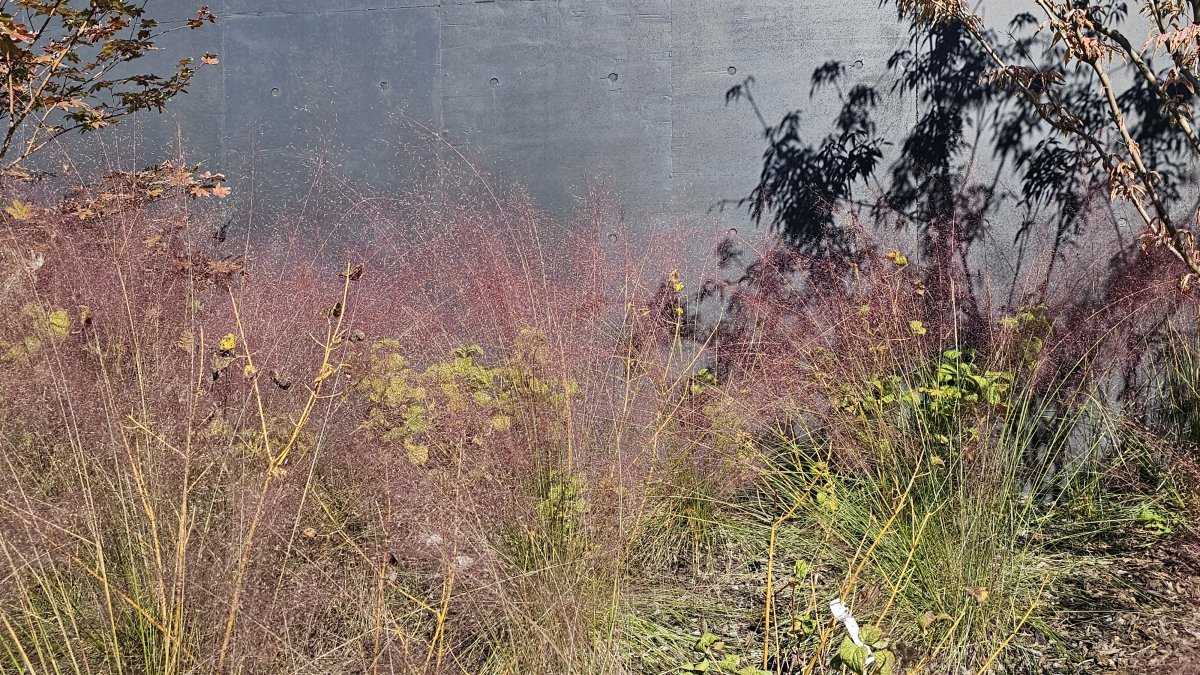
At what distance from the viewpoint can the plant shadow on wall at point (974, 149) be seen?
145 inches

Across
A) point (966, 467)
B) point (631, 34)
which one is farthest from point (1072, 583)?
point (631, 34)

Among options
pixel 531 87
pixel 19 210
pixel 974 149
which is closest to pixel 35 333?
pixel 19 210

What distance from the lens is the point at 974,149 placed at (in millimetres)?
3824

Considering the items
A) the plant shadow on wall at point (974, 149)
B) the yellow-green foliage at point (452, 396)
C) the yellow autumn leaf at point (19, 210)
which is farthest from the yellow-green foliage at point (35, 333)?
the plant shadow on wall at point (974, 149)

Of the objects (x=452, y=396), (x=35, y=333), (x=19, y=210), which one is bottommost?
(x=452, y=396)

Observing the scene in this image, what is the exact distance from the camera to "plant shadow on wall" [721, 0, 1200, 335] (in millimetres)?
3688

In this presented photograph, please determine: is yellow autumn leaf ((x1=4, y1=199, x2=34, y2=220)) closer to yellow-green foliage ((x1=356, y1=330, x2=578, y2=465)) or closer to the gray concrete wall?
yellow-green foliage ((x1=356, y1=330, x2=578, y2=465))

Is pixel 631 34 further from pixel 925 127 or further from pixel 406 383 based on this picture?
pixel 406 383

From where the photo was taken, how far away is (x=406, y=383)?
8.58ft

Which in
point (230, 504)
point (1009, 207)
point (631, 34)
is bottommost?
point (230, 504)

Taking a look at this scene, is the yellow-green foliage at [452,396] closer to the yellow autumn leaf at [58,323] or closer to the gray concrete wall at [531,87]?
the yellow autumn leaf at [58,323]

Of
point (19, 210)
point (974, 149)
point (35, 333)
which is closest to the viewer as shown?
point (35, 333)

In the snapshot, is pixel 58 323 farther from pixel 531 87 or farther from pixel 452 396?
pixel 531 87

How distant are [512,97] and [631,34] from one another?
55 cm
